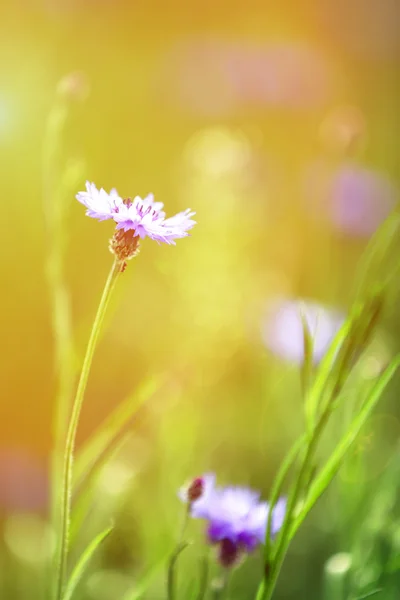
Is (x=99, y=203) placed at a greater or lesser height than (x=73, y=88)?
lesser

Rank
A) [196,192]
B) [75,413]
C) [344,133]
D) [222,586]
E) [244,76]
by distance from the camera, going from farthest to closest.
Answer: [244,76] < [196,192] < [344,133] < [222,586] < [75,413]

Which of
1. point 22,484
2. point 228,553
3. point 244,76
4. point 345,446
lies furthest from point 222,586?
point 244,76

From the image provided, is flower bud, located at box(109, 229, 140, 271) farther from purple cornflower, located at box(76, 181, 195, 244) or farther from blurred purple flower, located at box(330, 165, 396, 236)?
blurred purple flower, located at box(330, 165, 396, 236)

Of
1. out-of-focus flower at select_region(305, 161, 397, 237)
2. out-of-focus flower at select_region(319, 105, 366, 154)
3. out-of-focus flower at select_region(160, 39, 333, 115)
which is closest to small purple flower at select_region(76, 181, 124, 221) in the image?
out-of-focus flower at select_region(319, 105, 366, 154)

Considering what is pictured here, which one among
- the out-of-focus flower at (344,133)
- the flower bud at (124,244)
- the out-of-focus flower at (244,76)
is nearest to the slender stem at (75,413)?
the flower bud at (124,244)

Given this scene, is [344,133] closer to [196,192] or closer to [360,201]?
[196,192]

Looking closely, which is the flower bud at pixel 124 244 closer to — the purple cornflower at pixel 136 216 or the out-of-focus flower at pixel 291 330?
the purple cornflower at pixel 136 216

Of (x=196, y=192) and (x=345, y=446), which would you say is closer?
(x=345, y=446)
